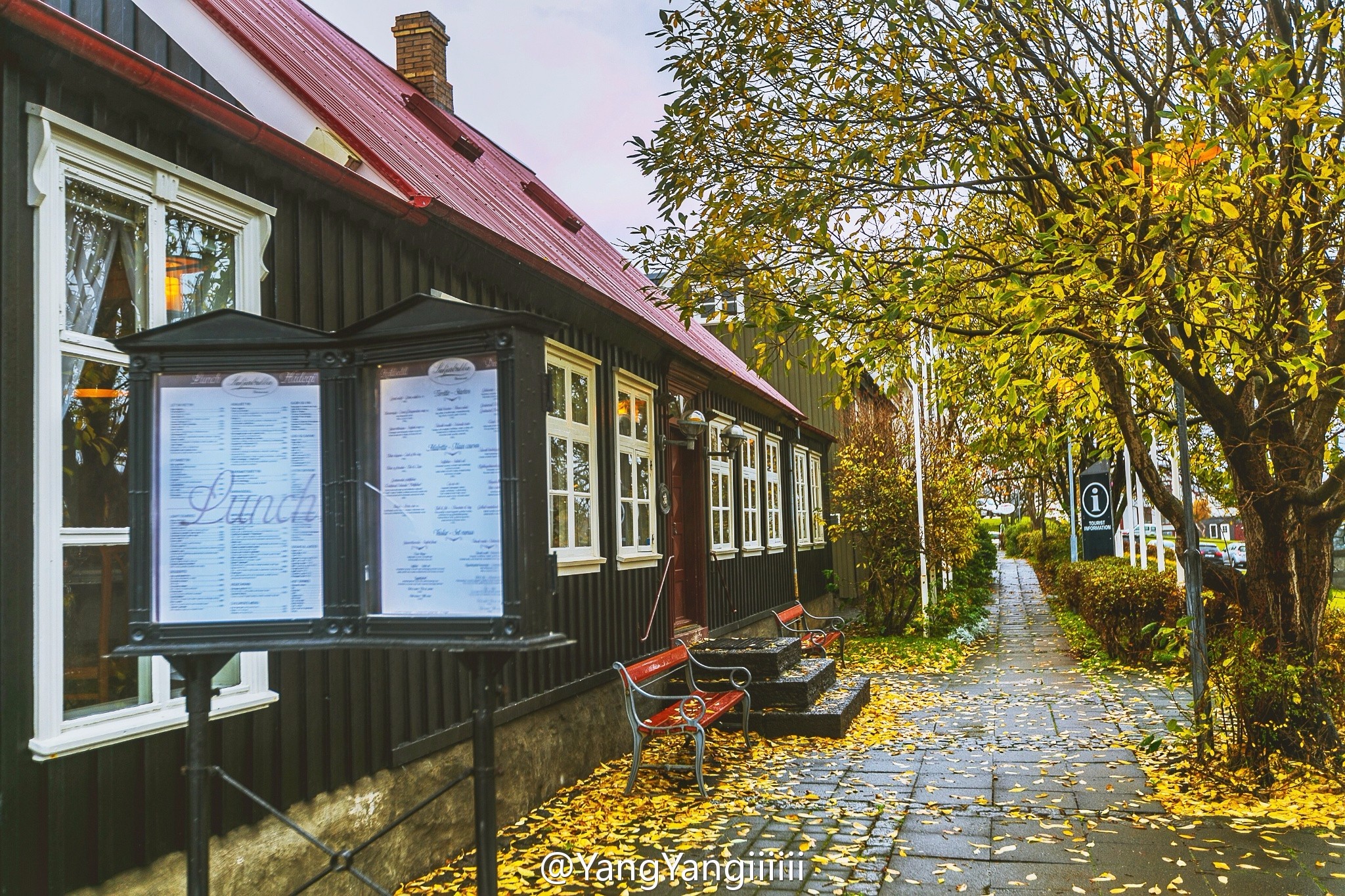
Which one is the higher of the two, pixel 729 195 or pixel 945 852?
pixel 729 195

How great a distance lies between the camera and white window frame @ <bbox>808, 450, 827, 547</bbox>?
69.7ft

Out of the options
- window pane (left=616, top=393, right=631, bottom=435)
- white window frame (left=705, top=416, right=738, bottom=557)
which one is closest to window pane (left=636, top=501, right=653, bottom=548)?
window pane (left=616, top=393, right=631, bottom=435)

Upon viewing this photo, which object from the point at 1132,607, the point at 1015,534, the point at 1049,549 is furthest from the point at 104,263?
the point at 1015,534

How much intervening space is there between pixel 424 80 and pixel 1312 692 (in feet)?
39.8

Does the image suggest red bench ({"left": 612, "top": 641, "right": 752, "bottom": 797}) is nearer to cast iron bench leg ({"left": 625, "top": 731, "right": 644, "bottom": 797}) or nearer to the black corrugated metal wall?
cast iron bench leg ({"left": 625, "top": 731, "right": 644, "bottom": 797})

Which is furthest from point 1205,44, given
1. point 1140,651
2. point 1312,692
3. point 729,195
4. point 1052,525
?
point 1052,525

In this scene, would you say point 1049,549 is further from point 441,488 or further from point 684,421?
point 441,488

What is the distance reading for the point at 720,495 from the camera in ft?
46.2

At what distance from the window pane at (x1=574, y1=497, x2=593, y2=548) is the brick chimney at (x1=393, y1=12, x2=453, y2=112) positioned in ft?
25.0

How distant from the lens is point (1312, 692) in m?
7.43

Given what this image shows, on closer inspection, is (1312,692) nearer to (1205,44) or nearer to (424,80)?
(1205,44)

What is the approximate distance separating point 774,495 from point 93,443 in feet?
46.2

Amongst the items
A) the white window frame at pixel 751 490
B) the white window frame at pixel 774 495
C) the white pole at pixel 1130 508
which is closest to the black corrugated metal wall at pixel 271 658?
the white window frame at pixel 751 490

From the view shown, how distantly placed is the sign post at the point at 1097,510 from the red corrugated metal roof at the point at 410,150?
33.8ft
